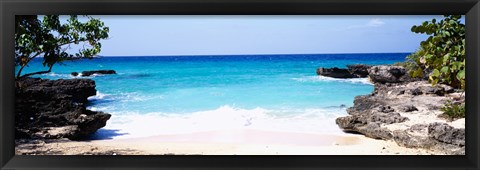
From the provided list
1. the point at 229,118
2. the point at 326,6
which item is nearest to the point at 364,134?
the point at 229,118

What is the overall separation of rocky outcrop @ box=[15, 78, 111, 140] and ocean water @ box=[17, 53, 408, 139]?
11 centimetres

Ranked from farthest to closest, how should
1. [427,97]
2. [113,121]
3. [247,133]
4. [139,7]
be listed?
[427,97] → [113,121] → [247,133] → [139,7]

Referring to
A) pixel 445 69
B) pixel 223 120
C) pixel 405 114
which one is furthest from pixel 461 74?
pixel 223 120

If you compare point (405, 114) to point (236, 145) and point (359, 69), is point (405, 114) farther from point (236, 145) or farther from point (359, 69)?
point (236, 145)

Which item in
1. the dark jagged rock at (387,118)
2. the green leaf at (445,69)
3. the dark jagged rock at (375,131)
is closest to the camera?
the green leaf at (445,69)

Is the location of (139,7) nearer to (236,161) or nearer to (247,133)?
(236,161)

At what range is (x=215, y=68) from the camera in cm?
438

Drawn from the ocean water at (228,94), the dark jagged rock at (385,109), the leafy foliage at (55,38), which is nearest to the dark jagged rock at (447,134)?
the ocean water at (228,94)

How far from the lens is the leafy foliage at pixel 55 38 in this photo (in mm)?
3113

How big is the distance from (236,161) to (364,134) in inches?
66.5

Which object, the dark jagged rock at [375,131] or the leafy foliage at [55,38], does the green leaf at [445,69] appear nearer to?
the dark jagged rock at [375,131]

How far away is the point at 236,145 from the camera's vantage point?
362cm

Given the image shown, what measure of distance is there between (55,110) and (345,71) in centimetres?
254

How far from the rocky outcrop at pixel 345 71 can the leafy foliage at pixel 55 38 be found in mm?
1952
